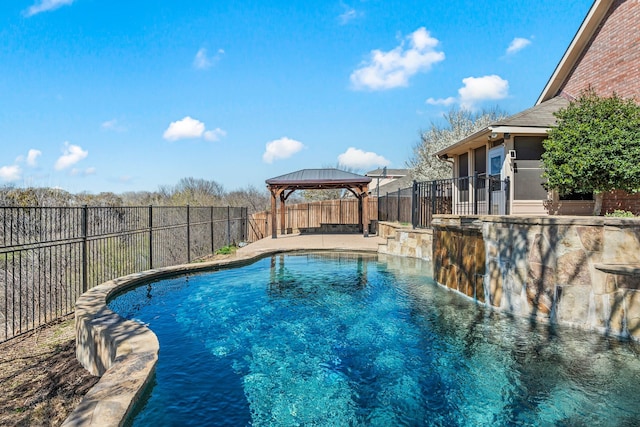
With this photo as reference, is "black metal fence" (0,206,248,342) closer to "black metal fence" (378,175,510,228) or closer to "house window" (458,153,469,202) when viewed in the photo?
"black metal fence" (378,175,510,228)

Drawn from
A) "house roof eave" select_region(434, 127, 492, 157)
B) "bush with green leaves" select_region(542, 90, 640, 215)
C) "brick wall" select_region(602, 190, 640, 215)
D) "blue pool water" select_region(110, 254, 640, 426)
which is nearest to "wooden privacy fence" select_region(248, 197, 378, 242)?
"house roof eave" select_region(434, 127, 492, 157)

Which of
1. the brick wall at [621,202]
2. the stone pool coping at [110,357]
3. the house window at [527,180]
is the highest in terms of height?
the house window at [527,180]

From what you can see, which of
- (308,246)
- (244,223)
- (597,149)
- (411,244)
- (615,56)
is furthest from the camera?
(244,223)

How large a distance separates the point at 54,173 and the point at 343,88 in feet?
37.8

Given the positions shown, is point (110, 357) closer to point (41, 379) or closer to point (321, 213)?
point (41, 379)

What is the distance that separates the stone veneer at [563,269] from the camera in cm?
438

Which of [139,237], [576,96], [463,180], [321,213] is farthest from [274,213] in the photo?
[576,96]

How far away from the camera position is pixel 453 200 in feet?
40.4

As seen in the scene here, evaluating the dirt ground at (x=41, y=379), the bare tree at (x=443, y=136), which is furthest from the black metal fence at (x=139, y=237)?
the bare tree at (x=443, y=136)

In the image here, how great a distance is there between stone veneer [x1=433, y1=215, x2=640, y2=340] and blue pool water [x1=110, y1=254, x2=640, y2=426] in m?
0.27

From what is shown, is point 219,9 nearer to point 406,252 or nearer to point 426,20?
point 426,20

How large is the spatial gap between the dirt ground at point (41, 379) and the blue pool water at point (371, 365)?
0.80 m

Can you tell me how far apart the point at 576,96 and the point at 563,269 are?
Answer: 8.32m

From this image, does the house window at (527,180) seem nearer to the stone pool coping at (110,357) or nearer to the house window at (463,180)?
the house window at (463,180)
